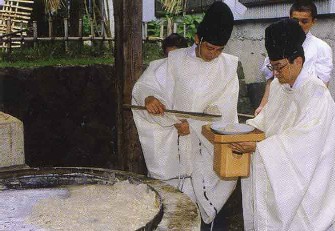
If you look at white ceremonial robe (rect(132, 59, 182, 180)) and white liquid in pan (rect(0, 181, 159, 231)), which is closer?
white liquid in pan (rect(0, 181, 159, 231))

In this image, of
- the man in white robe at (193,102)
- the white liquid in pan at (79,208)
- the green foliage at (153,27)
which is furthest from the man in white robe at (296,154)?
the green foliage at (153,27)

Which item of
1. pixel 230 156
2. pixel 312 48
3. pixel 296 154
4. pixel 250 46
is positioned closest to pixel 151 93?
pixel 230 156

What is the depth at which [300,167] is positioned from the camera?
3.90 meters

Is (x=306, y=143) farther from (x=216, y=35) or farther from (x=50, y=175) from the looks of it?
(x=50, y=175)

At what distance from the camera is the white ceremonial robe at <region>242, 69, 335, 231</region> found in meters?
3.89

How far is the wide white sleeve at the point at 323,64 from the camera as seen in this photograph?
5785mm

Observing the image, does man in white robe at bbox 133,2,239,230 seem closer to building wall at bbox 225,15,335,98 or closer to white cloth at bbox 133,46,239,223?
white cloth at bbox 133,46,239,223

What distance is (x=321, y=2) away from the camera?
307 inches

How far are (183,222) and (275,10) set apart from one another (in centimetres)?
618

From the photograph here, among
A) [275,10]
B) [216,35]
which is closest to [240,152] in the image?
[216,35]

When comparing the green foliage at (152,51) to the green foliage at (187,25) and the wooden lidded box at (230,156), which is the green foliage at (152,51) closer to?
the green foliage at (187,25)

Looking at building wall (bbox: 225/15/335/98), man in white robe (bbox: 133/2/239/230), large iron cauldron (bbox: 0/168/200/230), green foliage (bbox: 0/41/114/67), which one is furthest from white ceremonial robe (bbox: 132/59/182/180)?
building wall (bbox: 225/15/335/98)

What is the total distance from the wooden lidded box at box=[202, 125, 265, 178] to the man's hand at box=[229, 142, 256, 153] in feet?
0.11

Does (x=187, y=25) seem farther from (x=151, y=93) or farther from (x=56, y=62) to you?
(x=151, y=93)
